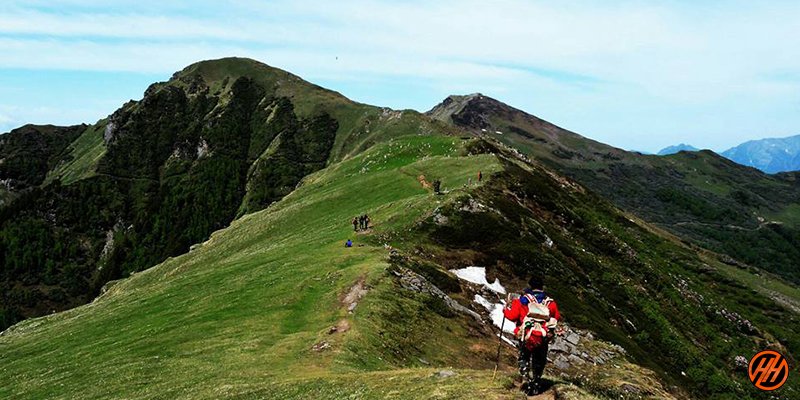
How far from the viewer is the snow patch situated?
5009 centimetres

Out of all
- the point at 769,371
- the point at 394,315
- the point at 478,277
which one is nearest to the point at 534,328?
the point at 769,371

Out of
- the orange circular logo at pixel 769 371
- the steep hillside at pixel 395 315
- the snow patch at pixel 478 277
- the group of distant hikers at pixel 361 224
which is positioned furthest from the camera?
the group of distant hikers at pixel 361 224

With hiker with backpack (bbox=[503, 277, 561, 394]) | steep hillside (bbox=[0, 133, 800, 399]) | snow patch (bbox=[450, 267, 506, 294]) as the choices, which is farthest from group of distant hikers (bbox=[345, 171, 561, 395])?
snow patch (bbox=[450, 267, 506, 294])

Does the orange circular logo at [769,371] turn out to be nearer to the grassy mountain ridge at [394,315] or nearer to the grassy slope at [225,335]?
the grassy mountain ridge at [394,315]

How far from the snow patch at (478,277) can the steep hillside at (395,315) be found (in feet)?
3.47

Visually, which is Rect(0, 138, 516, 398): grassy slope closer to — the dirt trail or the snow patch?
the dirt trail

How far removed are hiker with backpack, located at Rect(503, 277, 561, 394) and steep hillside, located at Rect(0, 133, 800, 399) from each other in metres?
1.18

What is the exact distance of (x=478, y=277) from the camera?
51281 mm

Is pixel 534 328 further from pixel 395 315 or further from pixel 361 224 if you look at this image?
pixel 361 224

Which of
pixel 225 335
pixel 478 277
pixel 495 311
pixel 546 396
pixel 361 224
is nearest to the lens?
pixel 546 396

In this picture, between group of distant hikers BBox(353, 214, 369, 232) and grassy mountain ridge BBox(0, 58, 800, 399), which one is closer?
grassy mountain ridge BBox(0, 58, 800, 399)

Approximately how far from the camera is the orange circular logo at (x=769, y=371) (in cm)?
1891

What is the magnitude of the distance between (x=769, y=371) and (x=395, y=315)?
74.8ft

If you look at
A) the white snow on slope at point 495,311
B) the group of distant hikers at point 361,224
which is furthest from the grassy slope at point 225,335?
the white snow on slope at point 495,311
